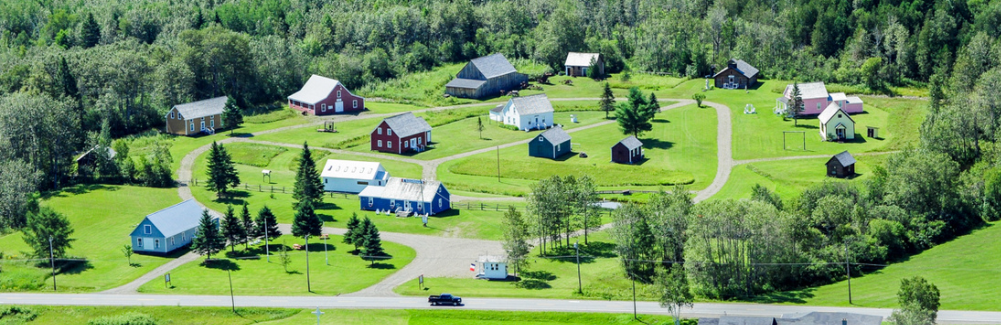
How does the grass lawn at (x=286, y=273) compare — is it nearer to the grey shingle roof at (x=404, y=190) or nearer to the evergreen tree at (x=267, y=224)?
the evergreen tree at (x=267, y=224)

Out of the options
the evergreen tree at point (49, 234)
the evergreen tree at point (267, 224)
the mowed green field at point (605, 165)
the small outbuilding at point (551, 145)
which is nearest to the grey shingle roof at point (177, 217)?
the evergreen tree at point (267, 224)

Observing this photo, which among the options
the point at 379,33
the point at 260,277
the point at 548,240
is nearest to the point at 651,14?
the point at 379,33

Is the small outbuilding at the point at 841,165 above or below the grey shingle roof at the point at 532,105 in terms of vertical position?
below

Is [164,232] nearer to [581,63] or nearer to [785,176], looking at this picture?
[785,176]

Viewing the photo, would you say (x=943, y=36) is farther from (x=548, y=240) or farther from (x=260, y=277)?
(x=260, y=277)

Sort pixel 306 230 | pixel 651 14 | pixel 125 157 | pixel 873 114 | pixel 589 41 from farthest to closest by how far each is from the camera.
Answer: pixel 651 14 < pixel 589 41 < pixel 873 114 < pixel 125 157 < pixel 306 230

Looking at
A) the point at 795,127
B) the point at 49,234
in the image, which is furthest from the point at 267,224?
the point at 795,127

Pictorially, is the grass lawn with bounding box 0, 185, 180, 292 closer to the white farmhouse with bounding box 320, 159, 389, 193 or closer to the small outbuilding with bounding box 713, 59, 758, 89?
the white farmhouse with bounding box 320, 159, 389, 193
